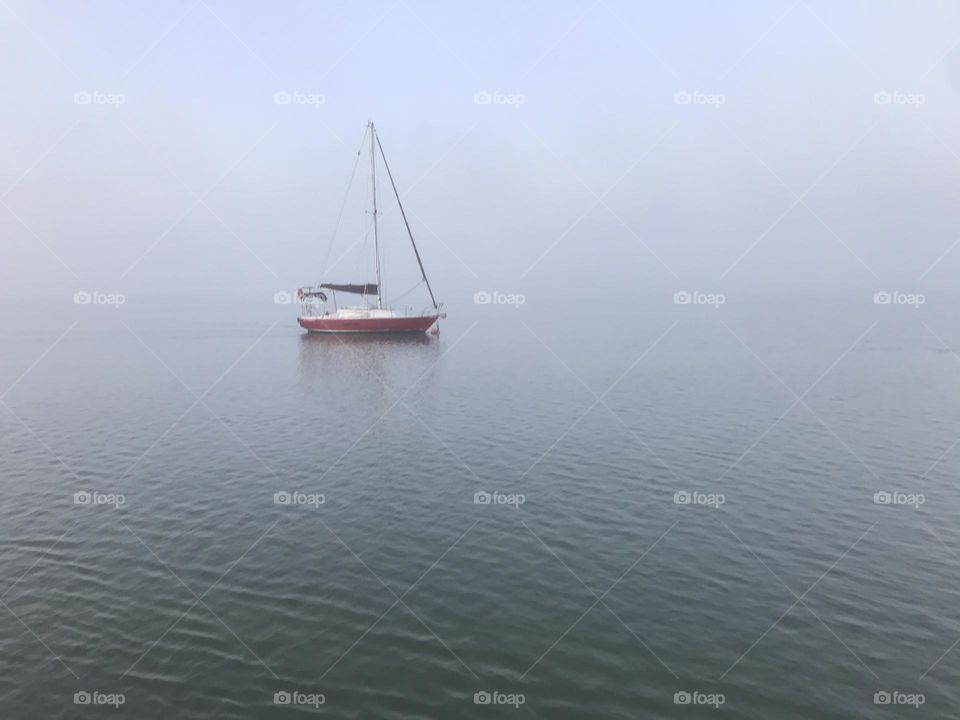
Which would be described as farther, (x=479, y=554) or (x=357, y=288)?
(x=357, y=288)

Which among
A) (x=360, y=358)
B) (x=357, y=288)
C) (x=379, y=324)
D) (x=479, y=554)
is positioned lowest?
(x=479, y=554)

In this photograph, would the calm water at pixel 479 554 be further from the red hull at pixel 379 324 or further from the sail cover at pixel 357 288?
the sail cover at pixel 357 288

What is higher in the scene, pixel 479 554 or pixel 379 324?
pixel 379 324

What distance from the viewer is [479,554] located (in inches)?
886

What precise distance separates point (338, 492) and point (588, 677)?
17437 millimetres

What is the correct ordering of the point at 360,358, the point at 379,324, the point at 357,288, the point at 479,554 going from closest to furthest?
the point at 479,554 < the point at 360,358 < the point at 379,324 < the point at 357,288

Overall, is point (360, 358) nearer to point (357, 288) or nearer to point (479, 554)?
point (357, 288)

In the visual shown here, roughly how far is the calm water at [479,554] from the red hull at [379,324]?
38139mm

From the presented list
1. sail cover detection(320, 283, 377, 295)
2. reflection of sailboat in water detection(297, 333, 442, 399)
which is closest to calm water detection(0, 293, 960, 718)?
reflection of sailboat in water detection(297, 333, 442, 399)

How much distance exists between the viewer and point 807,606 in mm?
18688

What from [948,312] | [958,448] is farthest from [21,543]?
[948,312]

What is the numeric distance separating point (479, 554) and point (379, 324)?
7104cm

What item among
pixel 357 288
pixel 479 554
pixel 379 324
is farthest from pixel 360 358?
pixel 479 554

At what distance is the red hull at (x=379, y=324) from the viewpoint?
88938 millimetres
